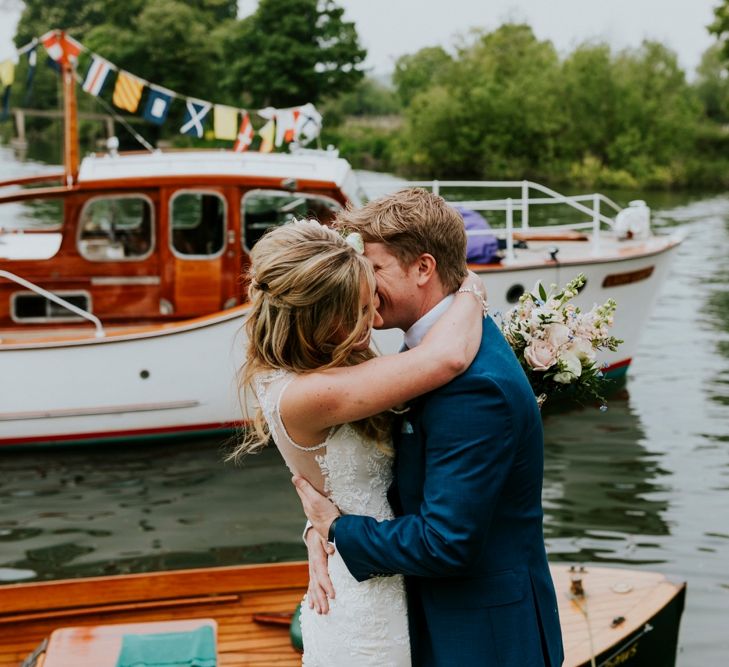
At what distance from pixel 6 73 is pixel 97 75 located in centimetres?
88

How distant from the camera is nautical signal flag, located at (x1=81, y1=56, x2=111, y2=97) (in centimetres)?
1060

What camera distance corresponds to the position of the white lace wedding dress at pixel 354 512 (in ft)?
8.03

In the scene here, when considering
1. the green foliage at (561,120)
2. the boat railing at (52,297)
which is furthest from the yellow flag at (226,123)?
the green foliage at (561,120)

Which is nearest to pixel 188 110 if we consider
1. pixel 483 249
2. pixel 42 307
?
pixel 42 307

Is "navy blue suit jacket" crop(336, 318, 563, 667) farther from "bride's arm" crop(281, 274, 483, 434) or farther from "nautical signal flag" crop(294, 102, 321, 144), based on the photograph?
"nautical signal flag" crop(294, 102, 321, 144)

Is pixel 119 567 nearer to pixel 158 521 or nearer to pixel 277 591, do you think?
pixel 158 521

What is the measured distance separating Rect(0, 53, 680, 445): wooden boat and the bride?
6391mm

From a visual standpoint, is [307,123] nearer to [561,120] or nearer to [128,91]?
[128,91]

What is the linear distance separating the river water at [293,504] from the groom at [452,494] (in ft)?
13.0

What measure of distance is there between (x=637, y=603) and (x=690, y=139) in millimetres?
47494

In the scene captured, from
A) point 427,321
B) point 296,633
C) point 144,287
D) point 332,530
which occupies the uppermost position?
point 427,321

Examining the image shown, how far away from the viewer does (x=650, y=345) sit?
551 inches

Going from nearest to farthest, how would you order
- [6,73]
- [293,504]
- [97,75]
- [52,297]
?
[293,504] < [52,297] < [6,73] < [97,75]

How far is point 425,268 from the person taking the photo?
2.41 meters
